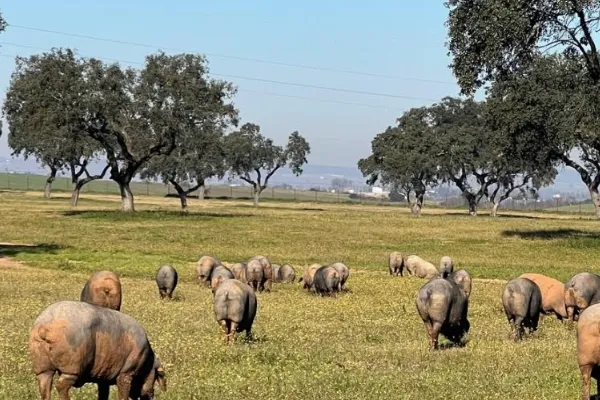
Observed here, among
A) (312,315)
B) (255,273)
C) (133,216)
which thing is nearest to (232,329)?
(312,315)

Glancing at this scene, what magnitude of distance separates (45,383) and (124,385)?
90 centimetres

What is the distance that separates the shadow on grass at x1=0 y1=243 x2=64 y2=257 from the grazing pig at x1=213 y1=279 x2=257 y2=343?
23.8 meters

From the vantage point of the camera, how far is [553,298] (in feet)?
67.1

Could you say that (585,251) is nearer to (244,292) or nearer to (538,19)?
(538,19)

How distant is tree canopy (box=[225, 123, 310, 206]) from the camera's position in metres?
116

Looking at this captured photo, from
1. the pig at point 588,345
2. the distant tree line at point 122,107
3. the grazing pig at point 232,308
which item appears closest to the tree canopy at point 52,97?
the distant tree line at point 122,107

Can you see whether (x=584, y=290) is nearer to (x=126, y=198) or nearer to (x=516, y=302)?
(x=516, y=302)

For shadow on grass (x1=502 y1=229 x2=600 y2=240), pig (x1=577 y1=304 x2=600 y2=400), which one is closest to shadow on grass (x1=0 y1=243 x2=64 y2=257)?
shadow on grass (x1=502 y1=229 x2=600 y2=240)

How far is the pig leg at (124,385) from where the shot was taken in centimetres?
944

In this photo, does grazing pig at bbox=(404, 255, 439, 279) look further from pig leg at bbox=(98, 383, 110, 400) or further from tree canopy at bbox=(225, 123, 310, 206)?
tree canopy at bbox=(225, 123, 310, 206)

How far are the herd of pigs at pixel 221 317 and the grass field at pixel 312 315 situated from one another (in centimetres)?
60

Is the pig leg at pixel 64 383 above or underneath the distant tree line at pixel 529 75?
underneath

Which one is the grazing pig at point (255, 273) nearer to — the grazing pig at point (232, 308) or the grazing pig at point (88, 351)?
the grazing pig at point (232, 308)

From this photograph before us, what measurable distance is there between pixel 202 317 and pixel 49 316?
10.9 meters
